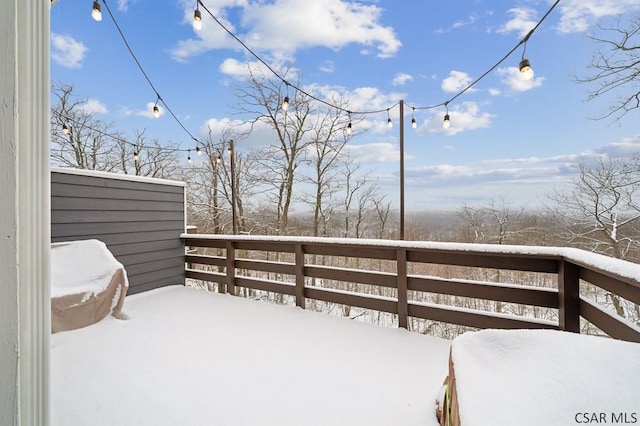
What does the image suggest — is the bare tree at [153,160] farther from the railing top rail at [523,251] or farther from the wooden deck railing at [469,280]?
the railing top rail at [523,251]

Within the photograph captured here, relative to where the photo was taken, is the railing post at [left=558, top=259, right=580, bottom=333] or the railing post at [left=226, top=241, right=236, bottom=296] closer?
the railing post at [left=558, top=259, right=580, bottom=333]

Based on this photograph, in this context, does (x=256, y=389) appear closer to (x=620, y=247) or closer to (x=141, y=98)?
(x=141, y=98)

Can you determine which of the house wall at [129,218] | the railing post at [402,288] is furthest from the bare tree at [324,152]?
the railing post at [402,288]

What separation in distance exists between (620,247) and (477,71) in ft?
19.4

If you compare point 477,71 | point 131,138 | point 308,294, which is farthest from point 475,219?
point 131,138

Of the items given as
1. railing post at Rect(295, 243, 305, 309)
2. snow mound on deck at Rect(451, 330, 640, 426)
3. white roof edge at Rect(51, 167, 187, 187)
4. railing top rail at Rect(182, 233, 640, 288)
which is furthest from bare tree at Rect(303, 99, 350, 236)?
snow mound on deck at Rect(451, 330, 640, 426)

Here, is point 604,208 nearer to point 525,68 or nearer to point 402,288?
point 525,68

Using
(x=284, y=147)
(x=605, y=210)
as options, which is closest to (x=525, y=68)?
(x=605, y=210)

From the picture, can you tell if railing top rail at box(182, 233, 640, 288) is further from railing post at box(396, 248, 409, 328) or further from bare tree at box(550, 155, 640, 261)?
bare tree at box(550, 155, 640, 261)

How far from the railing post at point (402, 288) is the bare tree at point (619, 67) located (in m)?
5.62

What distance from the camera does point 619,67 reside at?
209 inches

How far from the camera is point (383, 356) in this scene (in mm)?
2248

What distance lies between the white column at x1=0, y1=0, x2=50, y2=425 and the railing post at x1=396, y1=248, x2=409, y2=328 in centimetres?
255

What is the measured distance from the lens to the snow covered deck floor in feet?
5.24
